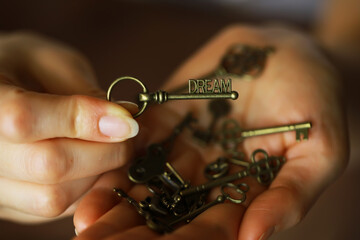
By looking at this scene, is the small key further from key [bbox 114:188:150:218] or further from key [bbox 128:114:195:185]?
key [bbox 114:188:150:218]

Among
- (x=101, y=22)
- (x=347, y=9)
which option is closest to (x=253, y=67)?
(x=347, y=9)

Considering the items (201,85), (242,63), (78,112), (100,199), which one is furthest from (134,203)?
(242,63)

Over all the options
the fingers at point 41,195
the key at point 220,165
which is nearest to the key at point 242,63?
the key at point 220,165

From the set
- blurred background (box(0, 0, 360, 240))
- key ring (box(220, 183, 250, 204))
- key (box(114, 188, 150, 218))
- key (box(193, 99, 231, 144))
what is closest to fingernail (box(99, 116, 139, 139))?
key (box(114, 188, 150, 218))

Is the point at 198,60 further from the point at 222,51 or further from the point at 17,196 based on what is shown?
the point at 17,196

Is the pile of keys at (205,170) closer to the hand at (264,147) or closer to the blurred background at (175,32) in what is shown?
the hand at (264,147)

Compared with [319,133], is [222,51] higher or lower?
higher

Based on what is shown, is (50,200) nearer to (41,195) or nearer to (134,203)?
(41,195)
